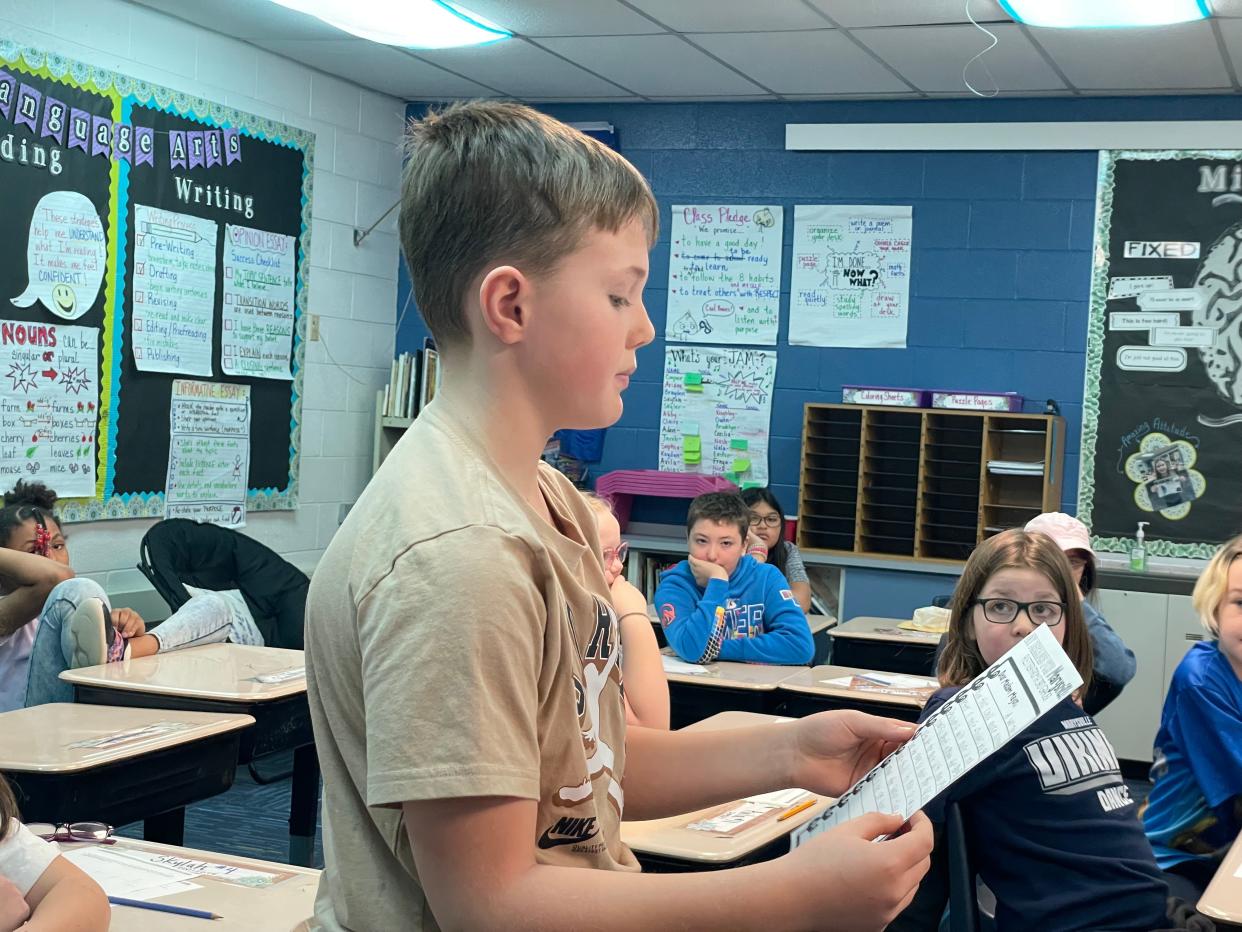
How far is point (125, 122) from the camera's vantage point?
504 centimetres

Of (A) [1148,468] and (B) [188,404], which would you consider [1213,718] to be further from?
(B) [188,404]

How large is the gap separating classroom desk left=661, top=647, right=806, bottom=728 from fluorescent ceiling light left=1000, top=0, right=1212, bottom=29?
239 centimetres

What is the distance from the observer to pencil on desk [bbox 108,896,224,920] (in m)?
1.75

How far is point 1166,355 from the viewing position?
19.0ft

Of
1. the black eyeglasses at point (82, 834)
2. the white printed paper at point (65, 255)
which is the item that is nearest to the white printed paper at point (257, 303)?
the white printed paper at point (65, 255)

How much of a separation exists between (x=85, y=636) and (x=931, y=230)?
13.6 feet

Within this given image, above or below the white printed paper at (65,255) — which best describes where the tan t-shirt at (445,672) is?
below

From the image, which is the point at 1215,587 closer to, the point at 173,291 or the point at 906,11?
the point at 906,11

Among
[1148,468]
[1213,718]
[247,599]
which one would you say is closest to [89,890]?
[1213,718]

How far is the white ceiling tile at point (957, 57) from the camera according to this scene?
5.00m

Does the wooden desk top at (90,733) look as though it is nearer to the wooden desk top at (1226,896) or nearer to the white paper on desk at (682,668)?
the white paper on desk at (682,668)

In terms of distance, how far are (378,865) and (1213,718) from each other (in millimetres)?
2234

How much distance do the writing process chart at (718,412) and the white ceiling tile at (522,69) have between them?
1.33m

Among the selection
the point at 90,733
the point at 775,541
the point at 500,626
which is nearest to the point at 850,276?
the point at 775,541
